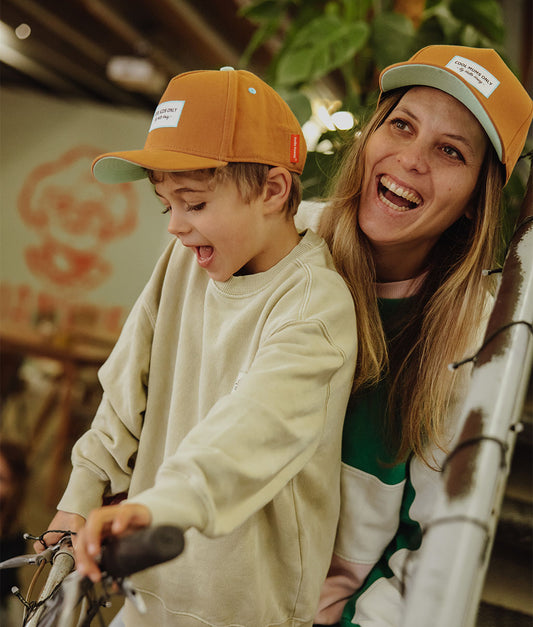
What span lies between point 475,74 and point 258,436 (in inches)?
30.3

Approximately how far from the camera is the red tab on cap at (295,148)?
110 cm

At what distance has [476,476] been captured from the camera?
67 centimetres

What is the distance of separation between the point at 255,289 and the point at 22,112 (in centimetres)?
684

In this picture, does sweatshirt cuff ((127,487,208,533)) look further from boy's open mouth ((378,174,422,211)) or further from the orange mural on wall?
the orange mural on wall

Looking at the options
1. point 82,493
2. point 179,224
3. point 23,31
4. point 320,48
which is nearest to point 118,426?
point 82,493

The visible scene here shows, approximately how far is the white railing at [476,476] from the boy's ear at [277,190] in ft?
1.33

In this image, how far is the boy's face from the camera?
1.03 metres

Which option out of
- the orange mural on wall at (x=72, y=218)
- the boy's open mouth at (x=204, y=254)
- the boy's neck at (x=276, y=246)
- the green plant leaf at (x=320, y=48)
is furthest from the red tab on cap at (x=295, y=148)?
the orange mural on wall at (x=72, y=218)

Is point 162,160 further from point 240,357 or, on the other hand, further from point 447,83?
point 447,83

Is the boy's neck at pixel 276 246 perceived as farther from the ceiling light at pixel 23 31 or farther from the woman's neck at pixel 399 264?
the ceiling light at pixel 23 31

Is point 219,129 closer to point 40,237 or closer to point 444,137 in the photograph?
point 444,137

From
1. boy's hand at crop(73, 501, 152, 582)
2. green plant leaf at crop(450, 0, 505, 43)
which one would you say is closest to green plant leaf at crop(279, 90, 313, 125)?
green plant leaf at crop(450, 0, 505, 43)

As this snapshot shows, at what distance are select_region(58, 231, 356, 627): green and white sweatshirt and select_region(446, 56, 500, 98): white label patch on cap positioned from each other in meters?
0.39

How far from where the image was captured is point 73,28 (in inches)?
193
